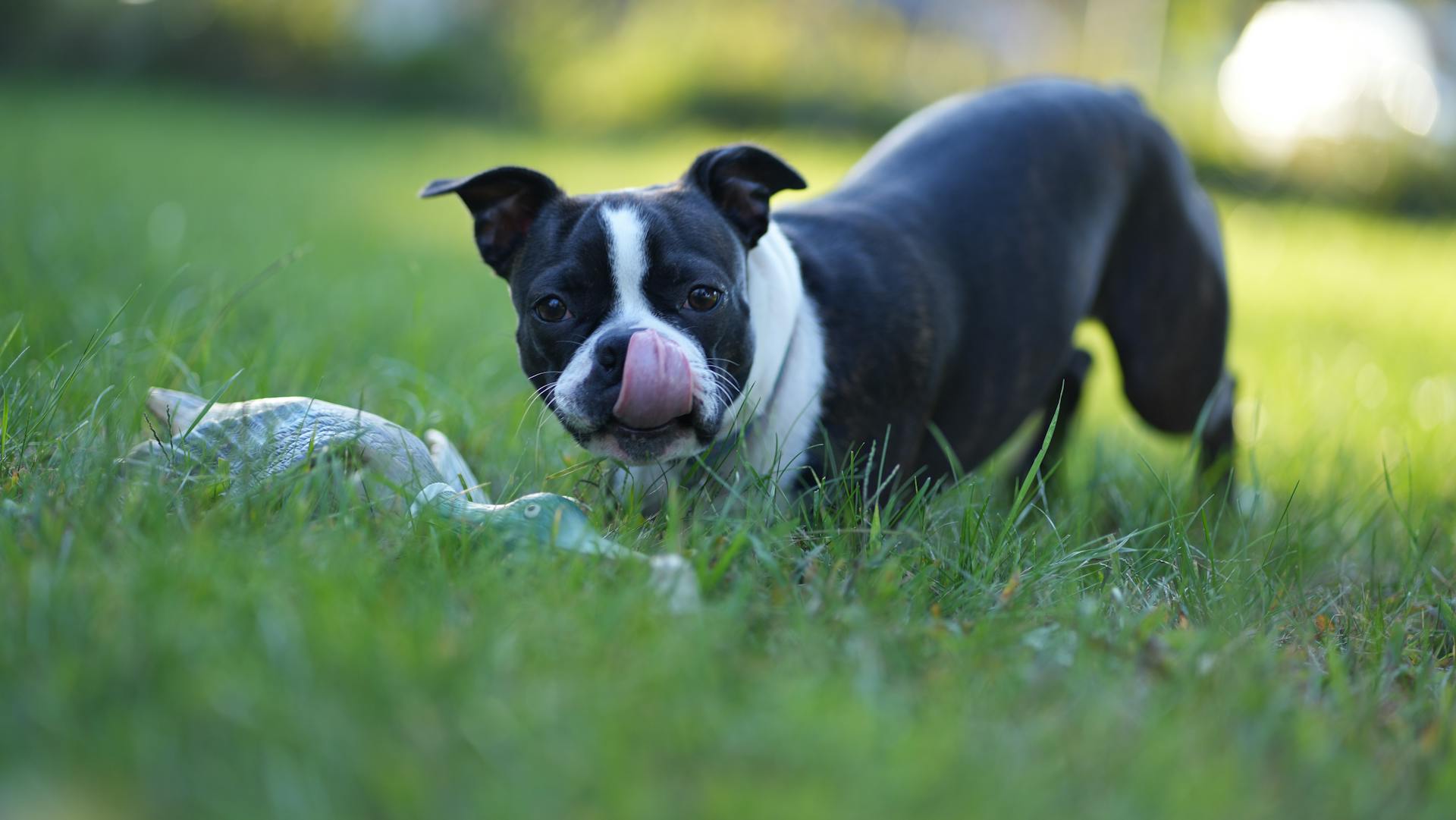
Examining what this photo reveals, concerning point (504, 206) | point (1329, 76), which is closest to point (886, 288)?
point (504, 206)

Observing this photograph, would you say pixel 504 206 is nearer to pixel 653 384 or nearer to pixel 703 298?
pixel 703 298

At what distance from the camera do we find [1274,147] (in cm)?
1620

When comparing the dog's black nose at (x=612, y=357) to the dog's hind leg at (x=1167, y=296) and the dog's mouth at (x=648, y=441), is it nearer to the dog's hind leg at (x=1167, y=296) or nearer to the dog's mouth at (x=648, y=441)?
the dog's mouth at (x=648, y=441)

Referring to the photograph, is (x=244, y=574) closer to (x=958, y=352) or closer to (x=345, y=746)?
(x=345, y=746)

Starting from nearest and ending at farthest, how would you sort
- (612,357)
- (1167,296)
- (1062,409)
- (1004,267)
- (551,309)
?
1. (612,357)
2. (551,309)
3. (1004,267)
4. (1167,296)
5. (1062,409)

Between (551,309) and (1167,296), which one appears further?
(1167,296)

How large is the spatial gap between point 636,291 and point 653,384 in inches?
16.7

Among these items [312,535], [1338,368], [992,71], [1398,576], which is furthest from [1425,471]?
[992,71]

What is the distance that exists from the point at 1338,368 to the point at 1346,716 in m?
4.73

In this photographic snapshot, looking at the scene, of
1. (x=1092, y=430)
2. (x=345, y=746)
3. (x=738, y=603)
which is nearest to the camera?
(x=345, y=746)

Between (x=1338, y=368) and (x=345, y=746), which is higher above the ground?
(x=345, y=746)

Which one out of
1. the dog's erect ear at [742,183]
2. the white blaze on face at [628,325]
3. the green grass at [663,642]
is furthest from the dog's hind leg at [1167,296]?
the white blaze on face at [628,325]

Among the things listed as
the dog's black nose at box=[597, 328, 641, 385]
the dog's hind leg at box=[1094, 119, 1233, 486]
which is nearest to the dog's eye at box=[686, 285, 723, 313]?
the dog's black nose at box=[597, 328, 641, 385]

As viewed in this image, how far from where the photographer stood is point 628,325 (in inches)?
119
